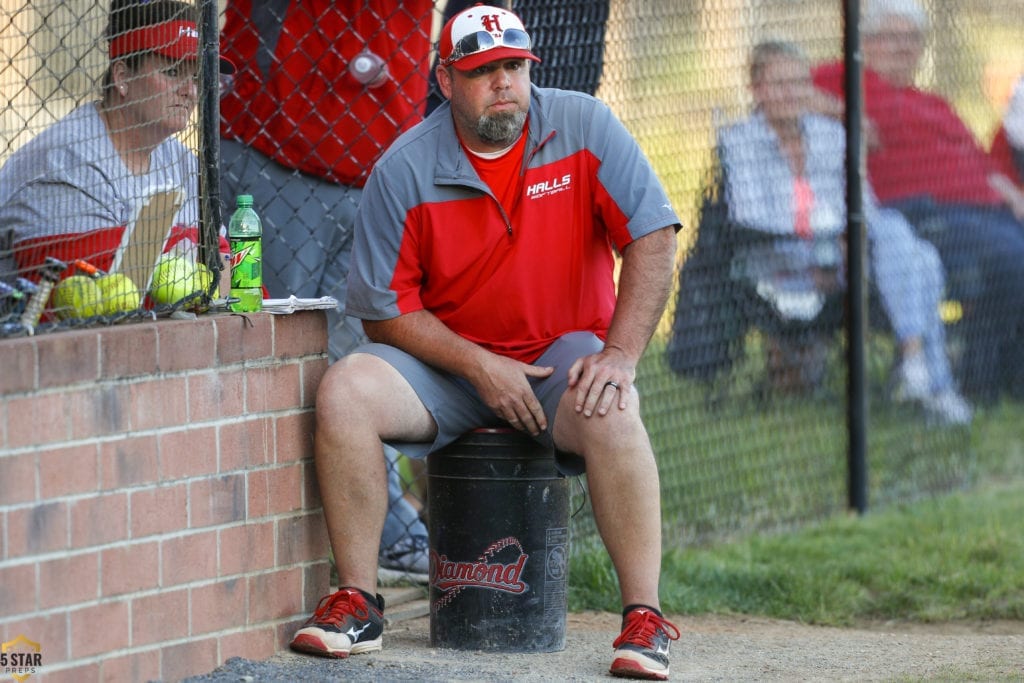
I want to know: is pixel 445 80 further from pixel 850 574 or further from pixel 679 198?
pixel 850 574

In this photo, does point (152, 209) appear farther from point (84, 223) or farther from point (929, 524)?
point (929, 524)

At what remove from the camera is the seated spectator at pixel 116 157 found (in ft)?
13.0

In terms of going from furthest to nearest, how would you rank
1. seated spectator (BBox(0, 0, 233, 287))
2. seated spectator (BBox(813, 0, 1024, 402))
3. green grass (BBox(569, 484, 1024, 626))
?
seated spectator (BBox(813, 0, 1024, 402)) → green grass (BBox(569, 484, 1024, 626)) → seated spectator (BBox(0, 0, 233, 287))

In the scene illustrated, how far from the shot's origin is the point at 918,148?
7.23 metres

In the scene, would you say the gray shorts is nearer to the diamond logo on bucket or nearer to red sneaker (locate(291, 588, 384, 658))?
the diamond logo on bucket

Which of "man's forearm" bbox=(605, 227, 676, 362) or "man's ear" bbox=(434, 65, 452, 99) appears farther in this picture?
"man's ear" bbox=(434, 65, 452, 99)

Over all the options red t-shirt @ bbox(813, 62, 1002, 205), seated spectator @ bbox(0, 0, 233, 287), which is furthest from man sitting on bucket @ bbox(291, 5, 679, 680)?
red t-shirt @ bbox(813, 62, 1002, 205)

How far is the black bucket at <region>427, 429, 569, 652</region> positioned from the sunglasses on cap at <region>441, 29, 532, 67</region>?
42.0 inches

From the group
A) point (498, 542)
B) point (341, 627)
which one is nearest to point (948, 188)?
point (498, 542)

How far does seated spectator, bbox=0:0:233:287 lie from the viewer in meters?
3.97

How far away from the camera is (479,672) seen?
4051mm

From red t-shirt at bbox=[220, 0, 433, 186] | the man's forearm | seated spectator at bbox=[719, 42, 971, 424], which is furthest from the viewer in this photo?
seated spectator at bbox=[719, 42, 971, 424]

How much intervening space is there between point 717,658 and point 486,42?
6.18ft

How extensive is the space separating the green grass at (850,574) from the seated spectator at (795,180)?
1.26 meters
